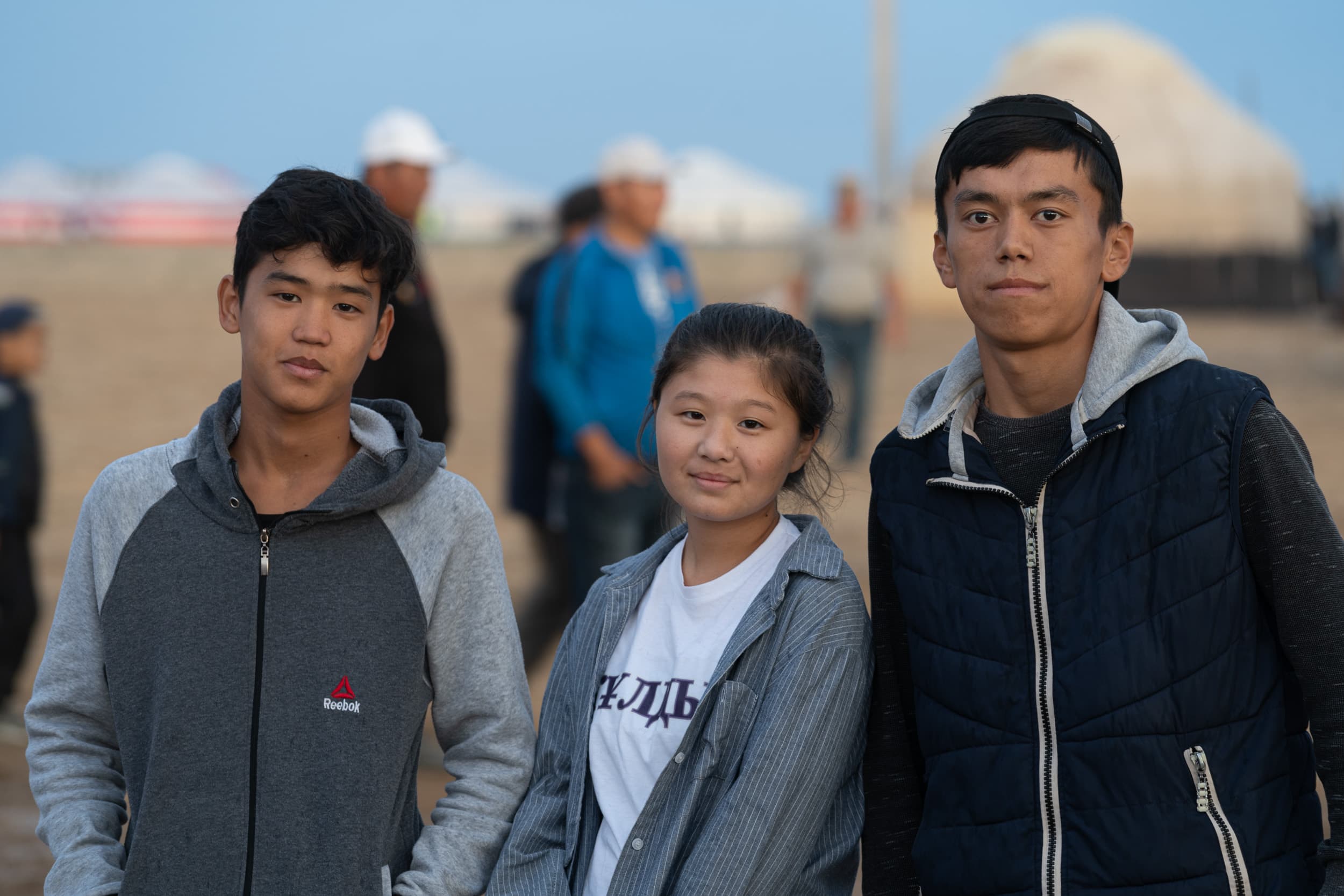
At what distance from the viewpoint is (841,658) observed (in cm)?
212

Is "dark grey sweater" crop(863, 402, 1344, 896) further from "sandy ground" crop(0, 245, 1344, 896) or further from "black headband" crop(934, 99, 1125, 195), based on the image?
"sandy ground" crop(0, 245, 1344, 896)

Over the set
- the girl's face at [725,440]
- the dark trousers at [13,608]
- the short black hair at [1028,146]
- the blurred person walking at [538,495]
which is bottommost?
the dark trousers at [13,608]

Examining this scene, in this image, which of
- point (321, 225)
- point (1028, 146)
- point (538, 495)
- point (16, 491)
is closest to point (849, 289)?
point (538, 495)

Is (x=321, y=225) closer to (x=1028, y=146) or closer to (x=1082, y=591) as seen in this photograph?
(x=1028, y=146)

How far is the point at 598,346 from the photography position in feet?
15.5

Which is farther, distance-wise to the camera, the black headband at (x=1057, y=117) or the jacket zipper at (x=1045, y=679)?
the black headband at (x=1057, y=117)

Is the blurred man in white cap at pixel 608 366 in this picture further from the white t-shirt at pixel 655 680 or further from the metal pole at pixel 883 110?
the metal pole at pixel 883 110

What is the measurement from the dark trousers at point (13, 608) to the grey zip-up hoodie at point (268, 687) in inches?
148

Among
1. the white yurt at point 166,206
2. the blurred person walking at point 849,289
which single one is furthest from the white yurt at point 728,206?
the blurred person walking at point 849,289

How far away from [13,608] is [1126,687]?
4816 millimetres

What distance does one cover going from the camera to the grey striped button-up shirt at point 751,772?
202 cm

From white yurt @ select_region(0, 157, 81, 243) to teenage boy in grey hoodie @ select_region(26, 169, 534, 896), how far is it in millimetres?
39054

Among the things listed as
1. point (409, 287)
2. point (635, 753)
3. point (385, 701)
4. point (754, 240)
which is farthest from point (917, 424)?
point (754, 240)

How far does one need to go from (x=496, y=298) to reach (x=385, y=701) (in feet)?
82.6
